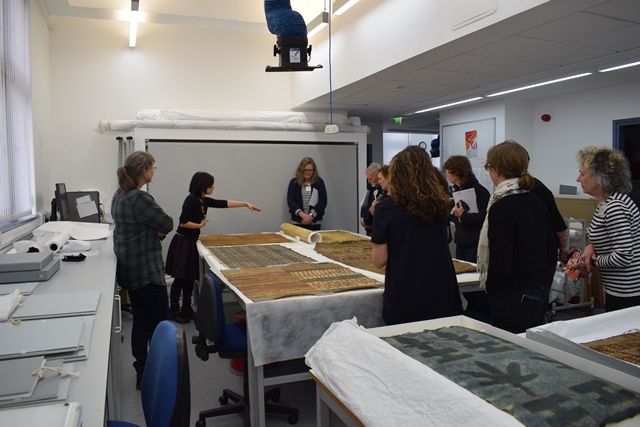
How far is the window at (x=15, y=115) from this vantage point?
3.41 m

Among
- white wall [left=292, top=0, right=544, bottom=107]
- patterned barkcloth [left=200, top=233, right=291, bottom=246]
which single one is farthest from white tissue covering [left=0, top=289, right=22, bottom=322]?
white wall [left=292, top=0, right=544, bottom=107]

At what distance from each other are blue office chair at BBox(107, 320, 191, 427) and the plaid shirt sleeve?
1.50 metres

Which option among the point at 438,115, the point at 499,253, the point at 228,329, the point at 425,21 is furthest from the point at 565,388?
the point at 438,115

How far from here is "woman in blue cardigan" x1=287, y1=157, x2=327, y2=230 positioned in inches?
231

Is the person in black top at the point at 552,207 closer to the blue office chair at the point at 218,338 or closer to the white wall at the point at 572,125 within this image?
the blue office chair at the point at 218,338

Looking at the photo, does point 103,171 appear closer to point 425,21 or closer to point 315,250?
point 315,250

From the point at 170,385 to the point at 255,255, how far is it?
88.0 inches

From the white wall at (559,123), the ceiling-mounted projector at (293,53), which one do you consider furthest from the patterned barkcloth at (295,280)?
the white wall at (559,123)

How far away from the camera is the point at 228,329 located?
8.52 feet

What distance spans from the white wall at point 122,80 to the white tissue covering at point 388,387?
5.05 m

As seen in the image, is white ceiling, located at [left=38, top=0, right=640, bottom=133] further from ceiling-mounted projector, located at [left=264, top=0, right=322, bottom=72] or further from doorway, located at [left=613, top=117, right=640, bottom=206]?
ceiling-mounted projector, located at [left=264, top=0, right=322, bottom=72]

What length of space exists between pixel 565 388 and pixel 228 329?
190cm

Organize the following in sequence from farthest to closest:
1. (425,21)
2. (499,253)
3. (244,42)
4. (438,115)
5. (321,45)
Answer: (438,115), (244,42), (321,45), (425,21), (499,253)

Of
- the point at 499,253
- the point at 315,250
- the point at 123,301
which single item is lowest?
the point at 123,301
